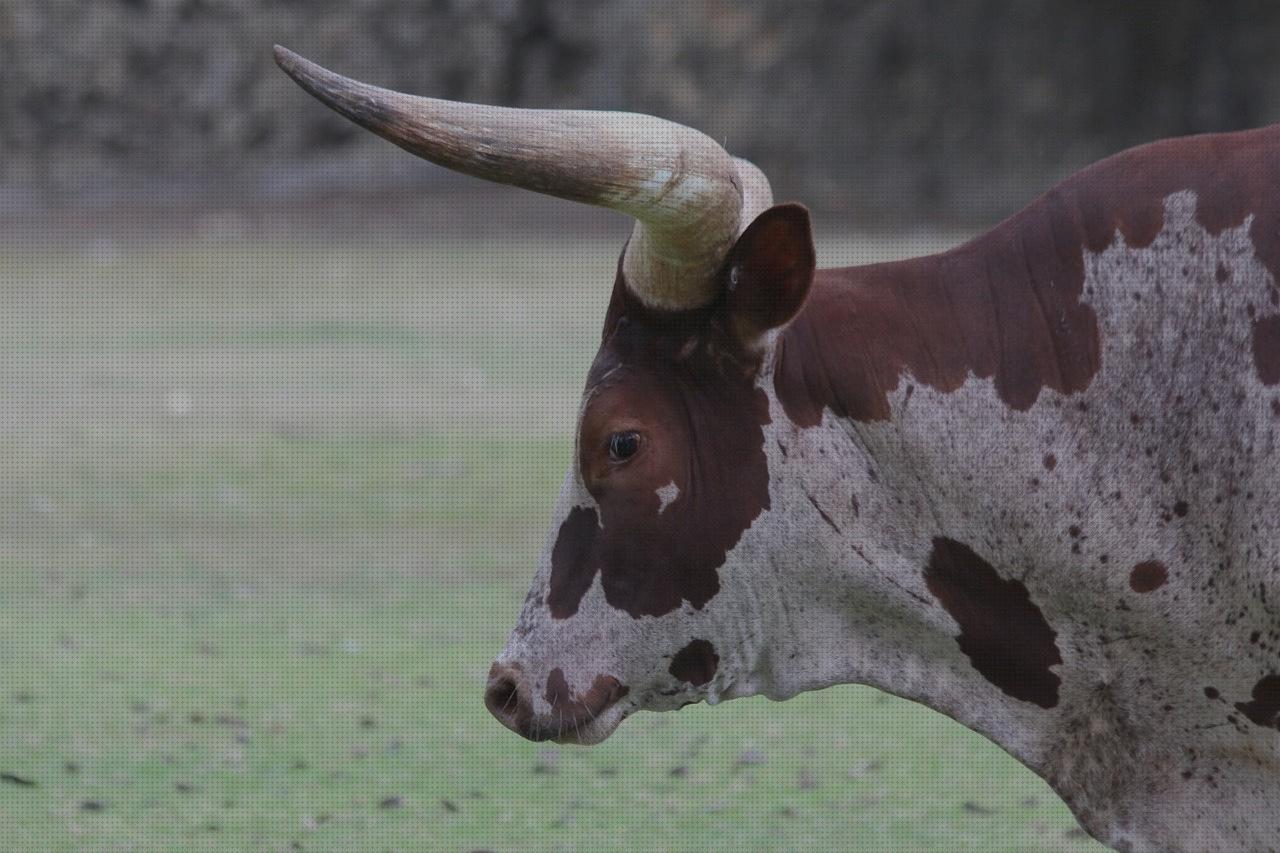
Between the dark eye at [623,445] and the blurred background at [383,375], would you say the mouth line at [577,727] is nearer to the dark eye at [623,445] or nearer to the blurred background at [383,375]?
the dark eye at [623,445]

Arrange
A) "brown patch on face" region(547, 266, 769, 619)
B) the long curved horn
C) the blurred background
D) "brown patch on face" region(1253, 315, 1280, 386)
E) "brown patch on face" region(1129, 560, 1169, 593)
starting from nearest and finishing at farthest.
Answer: the long curved horn
"brown patch on face" region(1253, 315, 1280, 386)
"brown patch on face" region(1129, 560, 1169, 593)
"brown patch on face" region(547, 266, 769, 619)
the blurred background

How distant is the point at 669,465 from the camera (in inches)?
113

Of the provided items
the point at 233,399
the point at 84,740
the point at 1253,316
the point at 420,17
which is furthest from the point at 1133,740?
the point at 420,17

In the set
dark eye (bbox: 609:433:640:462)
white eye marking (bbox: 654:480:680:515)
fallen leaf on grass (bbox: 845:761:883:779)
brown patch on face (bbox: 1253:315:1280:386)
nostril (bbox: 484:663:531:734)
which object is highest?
brown patch on face (bbox: 1253:315:1280:386)

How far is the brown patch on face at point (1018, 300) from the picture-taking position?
2.78 meters

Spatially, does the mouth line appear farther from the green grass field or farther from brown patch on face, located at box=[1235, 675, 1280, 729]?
the green grass field

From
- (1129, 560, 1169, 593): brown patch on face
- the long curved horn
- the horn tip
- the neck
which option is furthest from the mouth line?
the horn tip

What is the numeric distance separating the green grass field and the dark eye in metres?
1.86

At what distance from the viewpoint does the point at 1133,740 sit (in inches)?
114

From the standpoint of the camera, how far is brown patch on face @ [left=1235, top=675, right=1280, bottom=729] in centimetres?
277

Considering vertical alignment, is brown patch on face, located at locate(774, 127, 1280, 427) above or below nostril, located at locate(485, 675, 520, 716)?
above

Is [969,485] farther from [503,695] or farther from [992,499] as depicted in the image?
[503,695]

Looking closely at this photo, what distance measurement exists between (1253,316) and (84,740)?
3.62 m

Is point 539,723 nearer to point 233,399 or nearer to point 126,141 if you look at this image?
point 233,399
